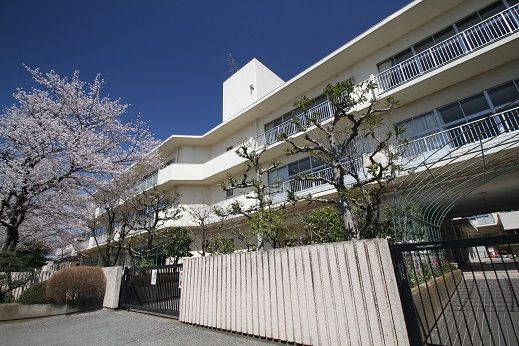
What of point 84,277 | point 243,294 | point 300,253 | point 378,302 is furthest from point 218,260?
point 84,277

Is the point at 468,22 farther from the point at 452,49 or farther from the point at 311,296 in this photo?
the point at 311,296

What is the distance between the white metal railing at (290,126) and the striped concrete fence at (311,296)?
28.5ft

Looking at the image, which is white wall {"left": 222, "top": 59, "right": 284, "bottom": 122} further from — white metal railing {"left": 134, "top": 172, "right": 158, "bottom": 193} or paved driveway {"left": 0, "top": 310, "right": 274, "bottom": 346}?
paved driveway {"left": 0, "top": 310, "right": 274, "bottom": 346}

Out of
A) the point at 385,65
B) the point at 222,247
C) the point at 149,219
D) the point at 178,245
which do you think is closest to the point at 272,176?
the point at 222,247

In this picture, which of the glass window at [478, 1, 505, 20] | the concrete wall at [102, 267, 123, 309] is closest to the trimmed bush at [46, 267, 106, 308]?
the concrete wall at [102, 267, 123, 309]

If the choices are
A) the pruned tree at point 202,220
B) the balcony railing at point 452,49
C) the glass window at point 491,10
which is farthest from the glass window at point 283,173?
the glass window at point 491,10

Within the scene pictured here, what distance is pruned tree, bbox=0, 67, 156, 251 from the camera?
9.75 m

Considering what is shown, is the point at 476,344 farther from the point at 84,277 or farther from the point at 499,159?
the point at 84,277

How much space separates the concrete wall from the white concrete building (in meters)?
8.18

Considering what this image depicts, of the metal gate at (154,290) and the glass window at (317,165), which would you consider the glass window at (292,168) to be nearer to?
the glass window at (317,165)

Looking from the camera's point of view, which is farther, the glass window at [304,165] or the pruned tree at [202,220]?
the pruned tree at [202,220]

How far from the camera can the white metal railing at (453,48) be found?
907 cm

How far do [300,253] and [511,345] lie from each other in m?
2.94

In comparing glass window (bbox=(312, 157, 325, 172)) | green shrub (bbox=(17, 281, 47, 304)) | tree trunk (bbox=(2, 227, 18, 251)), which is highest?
glass window (bbox=(312, 157, 325, 172))
